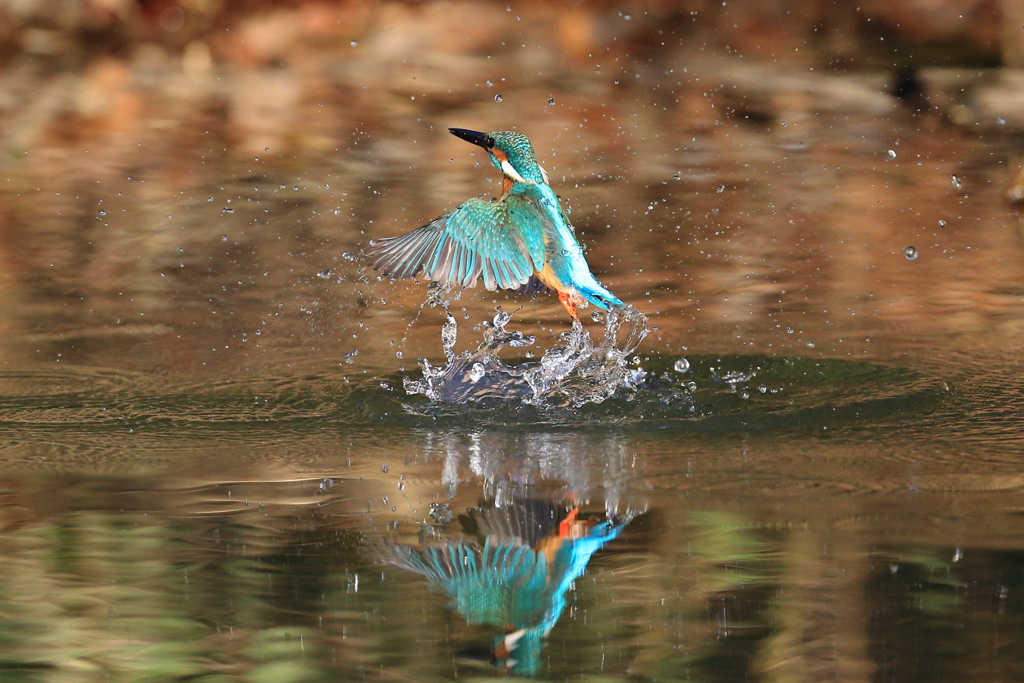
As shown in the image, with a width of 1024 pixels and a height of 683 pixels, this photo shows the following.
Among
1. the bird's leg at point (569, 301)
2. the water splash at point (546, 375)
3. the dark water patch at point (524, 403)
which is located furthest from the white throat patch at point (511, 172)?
the dark water patch at point (524, 403)

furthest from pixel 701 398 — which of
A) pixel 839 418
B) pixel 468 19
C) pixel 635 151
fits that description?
pixel 468 19

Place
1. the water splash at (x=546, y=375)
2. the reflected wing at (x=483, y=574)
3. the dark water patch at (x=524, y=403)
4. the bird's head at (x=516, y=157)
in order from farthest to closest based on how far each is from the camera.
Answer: the bird's head at (x=516, y=157) → the water splash at (x=546, y=375) → the dark water patch at (x=524, y=403) → the reflected wing at (x=483, y=574)

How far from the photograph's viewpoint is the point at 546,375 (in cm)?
423

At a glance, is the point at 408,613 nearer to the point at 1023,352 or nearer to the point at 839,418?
the point at 839,418

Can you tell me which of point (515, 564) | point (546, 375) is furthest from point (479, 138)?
point (515, 564)

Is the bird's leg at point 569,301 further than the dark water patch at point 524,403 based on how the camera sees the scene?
Yes

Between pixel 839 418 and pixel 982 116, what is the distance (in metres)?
6.63

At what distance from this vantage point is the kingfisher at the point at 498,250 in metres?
4.06

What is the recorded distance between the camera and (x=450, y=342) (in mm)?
4520

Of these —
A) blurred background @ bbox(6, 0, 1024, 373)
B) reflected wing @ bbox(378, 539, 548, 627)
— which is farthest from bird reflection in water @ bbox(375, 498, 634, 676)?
blurred background @ bbox(6, 0, 1024, 373)

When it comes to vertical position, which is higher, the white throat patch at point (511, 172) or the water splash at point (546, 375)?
the white throat patch at point (511, 172)

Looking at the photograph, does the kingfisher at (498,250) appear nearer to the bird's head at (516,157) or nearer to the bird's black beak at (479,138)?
the bird's head at (516,157)

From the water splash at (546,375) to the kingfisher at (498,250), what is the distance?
0.57 feet

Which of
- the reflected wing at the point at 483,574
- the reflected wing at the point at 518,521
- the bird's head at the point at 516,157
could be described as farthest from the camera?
the bird's head at the point at 516,157
